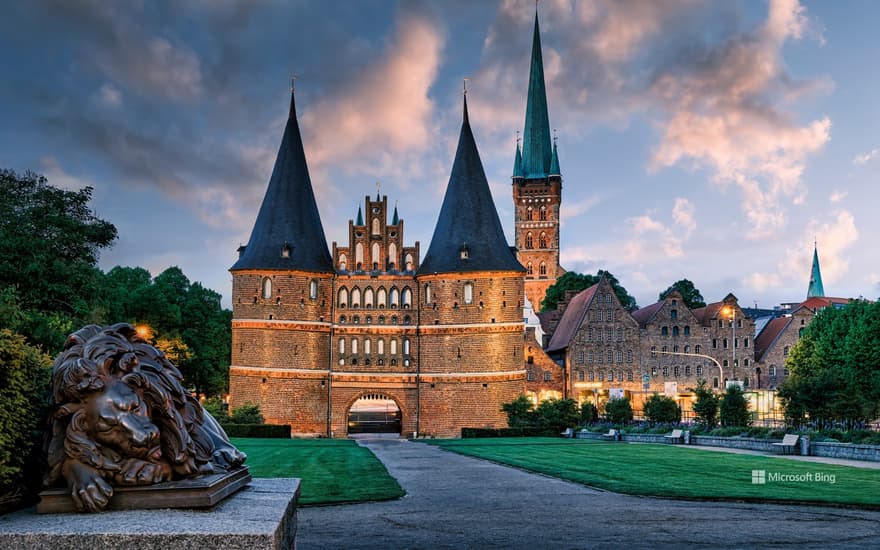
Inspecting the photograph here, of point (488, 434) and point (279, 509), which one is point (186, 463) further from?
point (488, 434)

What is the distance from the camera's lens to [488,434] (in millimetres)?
51156

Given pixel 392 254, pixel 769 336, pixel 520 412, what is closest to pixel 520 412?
pixel 520 412

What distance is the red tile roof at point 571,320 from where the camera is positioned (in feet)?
239

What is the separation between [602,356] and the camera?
72188mm

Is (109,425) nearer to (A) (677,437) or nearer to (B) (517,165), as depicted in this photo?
(A) (677,437)

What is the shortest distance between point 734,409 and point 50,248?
30.8 m

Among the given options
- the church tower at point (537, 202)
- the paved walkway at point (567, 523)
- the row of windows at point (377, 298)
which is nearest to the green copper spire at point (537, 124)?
the church tower at point (537, 202)

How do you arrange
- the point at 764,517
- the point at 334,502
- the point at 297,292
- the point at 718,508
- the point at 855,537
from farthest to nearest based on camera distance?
the point at 297,292 → the point at 334,502 → the point at 718,508 → the point at 764,517 → the point at 855,537

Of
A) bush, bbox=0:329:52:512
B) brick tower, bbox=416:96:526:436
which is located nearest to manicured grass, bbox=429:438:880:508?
bush, bbox=0:329:52:512

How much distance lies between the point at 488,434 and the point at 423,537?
137ft

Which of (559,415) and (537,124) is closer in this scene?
(559,415)

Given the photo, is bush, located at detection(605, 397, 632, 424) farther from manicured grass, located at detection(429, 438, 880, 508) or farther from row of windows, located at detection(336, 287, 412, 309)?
manicured grass, located at detection(429, 438, 880, 508)

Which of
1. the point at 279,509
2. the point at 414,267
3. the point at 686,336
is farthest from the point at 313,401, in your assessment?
the point at 279,509

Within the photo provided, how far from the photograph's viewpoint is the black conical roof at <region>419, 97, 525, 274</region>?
58.7m
